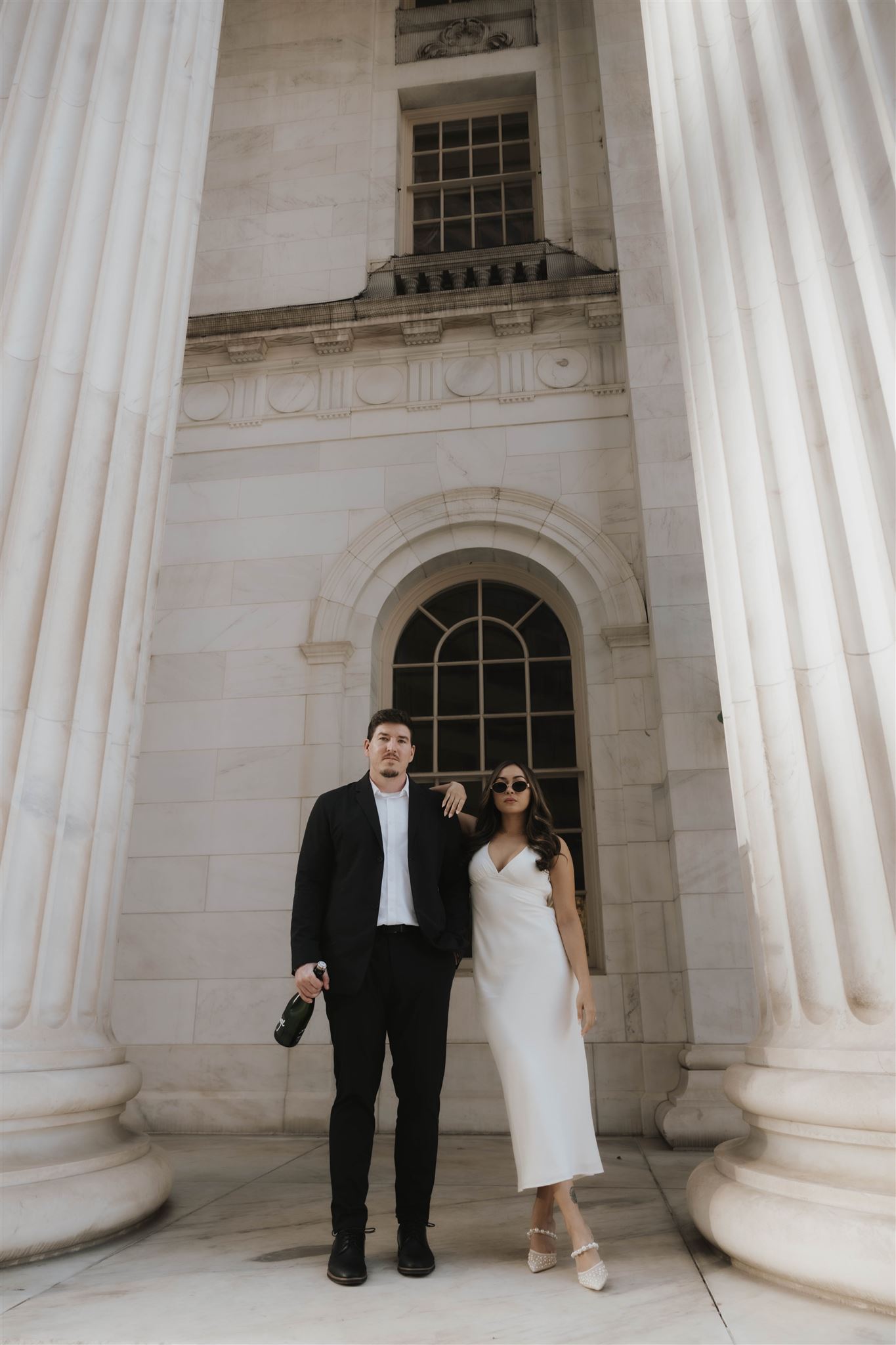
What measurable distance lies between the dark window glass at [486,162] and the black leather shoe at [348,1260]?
38.0 feet

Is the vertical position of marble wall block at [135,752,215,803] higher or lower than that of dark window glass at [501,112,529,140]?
lower

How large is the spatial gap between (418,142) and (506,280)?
358 cm

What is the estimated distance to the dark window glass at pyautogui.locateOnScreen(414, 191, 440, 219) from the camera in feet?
36.4

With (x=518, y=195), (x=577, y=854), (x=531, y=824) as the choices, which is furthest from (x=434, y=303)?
(x=531, y=824)

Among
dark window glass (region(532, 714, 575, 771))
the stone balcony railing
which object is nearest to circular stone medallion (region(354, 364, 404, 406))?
the stone balcony railing

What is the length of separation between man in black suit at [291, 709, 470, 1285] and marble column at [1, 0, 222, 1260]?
1060 millimetres

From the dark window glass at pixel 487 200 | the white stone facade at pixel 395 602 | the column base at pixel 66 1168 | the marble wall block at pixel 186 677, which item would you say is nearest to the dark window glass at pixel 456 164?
the dark window glass at pixel 487 200

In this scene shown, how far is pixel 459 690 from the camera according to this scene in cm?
877

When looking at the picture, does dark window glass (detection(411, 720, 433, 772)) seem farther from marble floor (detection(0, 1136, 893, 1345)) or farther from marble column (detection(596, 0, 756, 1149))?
marble floor (detection(0, 1136, 893, 1345))

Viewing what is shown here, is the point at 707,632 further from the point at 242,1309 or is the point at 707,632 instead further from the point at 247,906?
the point at 242,1309

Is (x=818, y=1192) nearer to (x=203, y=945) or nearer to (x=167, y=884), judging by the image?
(x=203, y=945)

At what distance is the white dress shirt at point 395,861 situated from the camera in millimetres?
3689

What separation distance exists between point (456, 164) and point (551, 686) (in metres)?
7.21

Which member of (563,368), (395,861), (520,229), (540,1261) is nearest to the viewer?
(540,1261)
